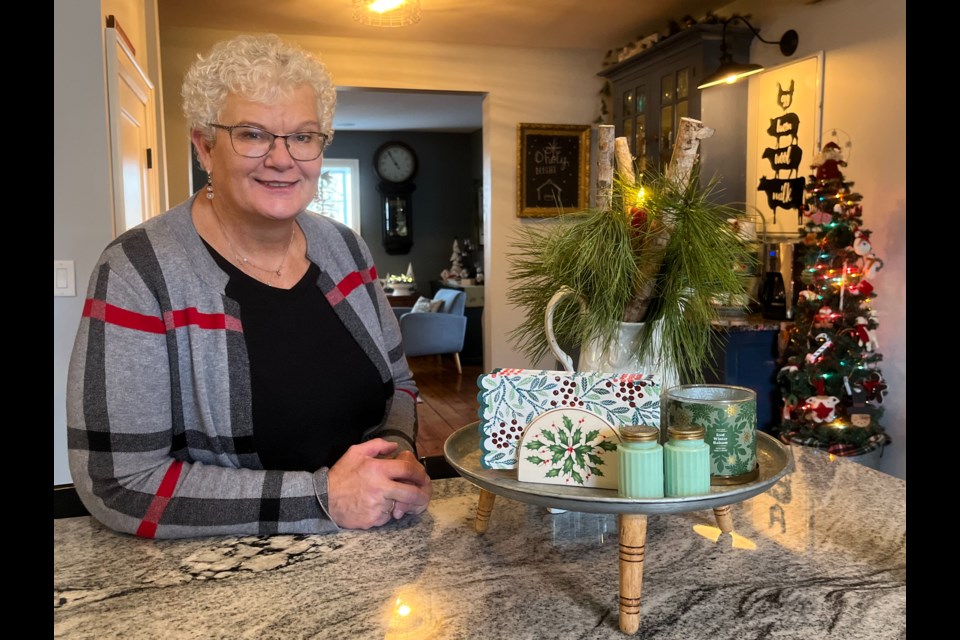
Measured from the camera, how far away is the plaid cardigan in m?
1.02

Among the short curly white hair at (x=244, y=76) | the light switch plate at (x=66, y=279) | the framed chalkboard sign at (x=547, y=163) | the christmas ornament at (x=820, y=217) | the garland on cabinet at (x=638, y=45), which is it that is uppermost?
the garland on cabinet at (x=638, y=45)

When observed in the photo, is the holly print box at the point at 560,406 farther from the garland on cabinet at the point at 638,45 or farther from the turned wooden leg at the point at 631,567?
the garland on cabinet at the point at 638,45

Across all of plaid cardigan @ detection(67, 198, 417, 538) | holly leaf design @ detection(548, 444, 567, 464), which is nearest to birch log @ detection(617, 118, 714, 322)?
holly leaf design @ detection(548, 444, 567, 464)

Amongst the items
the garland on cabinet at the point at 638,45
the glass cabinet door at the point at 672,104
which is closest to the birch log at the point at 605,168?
the glass cabinet door at the point at 672,104

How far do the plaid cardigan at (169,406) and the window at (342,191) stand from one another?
359 inches

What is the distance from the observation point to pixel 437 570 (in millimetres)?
913

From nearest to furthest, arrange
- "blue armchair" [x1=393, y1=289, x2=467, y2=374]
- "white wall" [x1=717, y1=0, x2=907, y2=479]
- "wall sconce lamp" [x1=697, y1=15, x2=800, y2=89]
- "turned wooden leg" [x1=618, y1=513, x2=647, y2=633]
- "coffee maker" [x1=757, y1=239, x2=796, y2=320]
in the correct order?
"turned wooden leg" [x1=618, y1=513, x2=647, y2=633], "white wall" [x1=717, y1=0, x2=907, y2=479], "wall sconce lamp" [x1=697, y1=15, x2=800, y2=89], "coffee maker" [x1=757, y1=239, x2=796, y2=320], "blue armchair" [x1=393, y1=289, x2=467, y2=374]

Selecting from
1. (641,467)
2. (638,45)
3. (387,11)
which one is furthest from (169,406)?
(638,45)

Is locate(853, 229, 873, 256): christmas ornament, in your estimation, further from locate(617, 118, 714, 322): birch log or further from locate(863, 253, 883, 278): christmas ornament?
locate(617, 118, 714, 322): birch log

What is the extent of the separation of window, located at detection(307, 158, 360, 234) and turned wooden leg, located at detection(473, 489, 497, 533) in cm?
935

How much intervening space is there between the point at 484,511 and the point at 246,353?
46cm

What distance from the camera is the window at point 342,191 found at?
10.1m

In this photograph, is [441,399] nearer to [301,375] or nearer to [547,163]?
[547,163]
